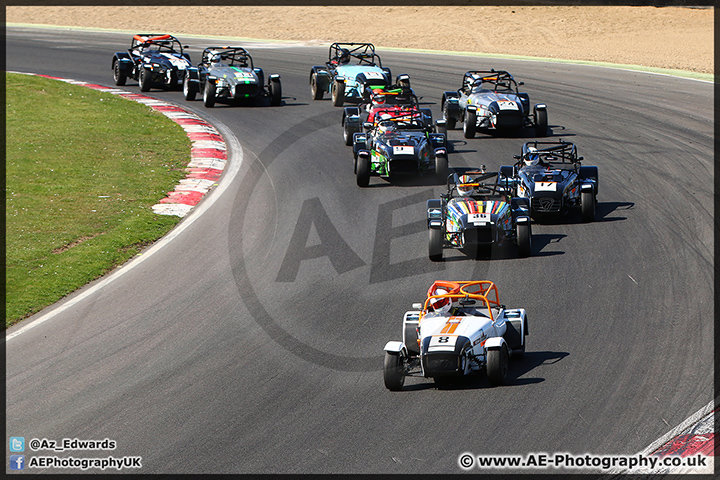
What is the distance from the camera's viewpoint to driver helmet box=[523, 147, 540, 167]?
62.2 ft

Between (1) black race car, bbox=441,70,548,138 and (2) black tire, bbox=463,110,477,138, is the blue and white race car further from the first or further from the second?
(2) black tire, bbox=463,110,477,138

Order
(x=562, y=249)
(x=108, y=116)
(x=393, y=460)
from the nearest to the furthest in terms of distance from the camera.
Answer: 1. (x=393, y=460)
2. (x=562, y=249)
3. (x=108, y=116)

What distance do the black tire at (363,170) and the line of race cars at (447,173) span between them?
0.02m

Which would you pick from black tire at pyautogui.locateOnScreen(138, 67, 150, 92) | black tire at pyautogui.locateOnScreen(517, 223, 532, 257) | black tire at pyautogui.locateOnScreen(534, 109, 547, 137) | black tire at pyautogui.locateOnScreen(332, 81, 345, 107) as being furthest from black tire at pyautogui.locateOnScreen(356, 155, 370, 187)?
black tire at pyautogui.locateOnScreen(138, 67, 150, 92)

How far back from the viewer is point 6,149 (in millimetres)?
24031

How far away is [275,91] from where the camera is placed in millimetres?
29250

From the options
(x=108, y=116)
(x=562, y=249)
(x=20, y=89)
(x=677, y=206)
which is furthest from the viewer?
(x=20, y=89)

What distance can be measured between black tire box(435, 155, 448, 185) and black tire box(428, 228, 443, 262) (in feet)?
16.6

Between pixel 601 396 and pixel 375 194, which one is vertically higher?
pixel 375 194

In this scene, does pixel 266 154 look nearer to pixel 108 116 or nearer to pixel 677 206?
pixel 108 116

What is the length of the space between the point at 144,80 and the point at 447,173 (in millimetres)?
15125

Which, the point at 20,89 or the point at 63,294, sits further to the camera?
the point at 20,89

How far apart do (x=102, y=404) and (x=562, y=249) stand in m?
9.02

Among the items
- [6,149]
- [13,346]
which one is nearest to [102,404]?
[13,346]
